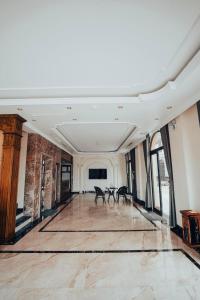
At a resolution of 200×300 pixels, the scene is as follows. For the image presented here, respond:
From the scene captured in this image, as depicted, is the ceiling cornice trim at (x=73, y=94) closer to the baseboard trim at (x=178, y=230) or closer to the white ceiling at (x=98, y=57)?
the white ceiling at (x=98, y=57)

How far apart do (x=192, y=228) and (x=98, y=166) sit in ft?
31.0

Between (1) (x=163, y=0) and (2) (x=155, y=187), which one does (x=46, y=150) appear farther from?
(1) (x=163, y=0)

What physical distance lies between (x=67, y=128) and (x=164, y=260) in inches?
173

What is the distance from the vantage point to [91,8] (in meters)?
1.66

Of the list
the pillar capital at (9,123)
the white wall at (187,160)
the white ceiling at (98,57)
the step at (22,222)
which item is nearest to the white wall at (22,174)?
the step at (22,222)

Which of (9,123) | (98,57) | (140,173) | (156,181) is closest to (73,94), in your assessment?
(98,57)

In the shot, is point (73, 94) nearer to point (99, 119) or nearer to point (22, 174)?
point (99, 119)

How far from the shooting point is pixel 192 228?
3.50 m

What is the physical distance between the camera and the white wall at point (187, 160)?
12.6 feet

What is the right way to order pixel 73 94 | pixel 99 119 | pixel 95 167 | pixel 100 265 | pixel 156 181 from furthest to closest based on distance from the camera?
pixel 95 167 < pixel 156 181 < pixel 99 119 < pixel 73 94 < pixel 100 265

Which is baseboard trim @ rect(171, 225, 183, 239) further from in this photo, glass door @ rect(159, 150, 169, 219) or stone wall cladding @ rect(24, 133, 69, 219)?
stone wall cladding @ rect(24, 133, 69, 219)

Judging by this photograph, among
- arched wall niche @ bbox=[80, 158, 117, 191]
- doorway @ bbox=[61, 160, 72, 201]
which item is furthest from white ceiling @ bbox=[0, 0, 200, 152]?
arched wall niche @ bbox=[80, 158, 117, 191]

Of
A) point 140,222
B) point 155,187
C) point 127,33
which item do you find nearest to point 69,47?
point 127,33

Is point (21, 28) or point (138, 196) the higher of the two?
point (21, 28)
